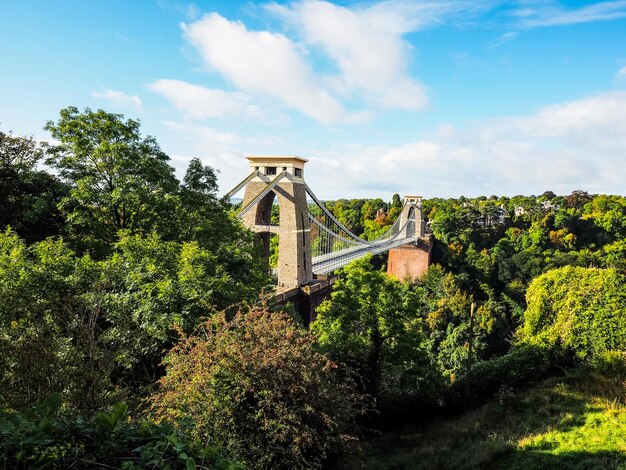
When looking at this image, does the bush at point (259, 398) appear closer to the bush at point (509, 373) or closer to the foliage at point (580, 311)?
the bush at point (509, 373)

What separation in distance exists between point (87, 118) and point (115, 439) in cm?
1015

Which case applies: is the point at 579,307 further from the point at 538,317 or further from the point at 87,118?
the point at 87,118

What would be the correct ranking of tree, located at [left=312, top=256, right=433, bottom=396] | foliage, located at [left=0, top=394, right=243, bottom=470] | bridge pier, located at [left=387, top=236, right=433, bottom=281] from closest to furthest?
foliage, located at [left=0, top=394, right=243, bottom=470]
tree, located at [left=312, top=256, right=433, bottom=396]
bridge pier, located at [left=387, top=236, right=433, bottom=281]

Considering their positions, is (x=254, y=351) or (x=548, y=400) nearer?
(x=254, y=351)

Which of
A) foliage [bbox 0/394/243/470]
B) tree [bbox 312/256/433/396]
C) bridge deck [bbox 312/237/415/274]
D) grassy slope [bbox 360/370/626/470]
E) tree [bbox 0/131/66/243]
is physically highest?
tree [bbox 0/131/66/243]

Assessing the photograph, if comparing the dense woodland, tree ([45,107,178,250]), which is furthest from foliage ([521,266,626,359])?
tree ([45,107,178,250])

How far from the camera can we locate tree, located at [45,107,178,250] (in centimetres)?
956

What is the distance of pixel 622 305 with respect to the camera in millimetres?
9922

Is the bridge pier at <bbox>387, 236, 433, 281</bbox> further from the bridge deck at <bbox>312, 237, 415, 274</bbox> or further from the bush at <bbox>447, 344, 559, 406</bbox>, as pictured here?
the bush at <bbox>447, 344, 559, 406</bbox>

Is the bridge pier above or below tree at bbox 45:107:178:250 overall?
below

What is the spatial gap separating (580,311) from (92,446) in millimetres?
11458

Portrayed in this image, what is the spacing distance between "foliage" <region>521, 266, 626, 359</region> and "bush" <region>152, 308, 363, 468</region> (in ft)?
25.1

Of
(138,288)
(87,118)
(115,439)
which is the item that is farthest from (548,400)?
(87,118)

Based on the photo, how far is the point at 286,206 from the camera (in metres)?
16.7
